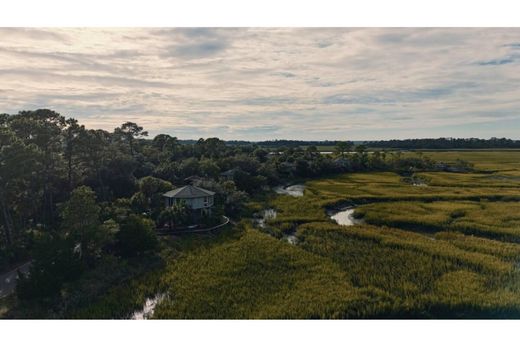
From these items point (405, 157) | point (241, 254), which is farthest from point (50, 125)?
point (405, 157)

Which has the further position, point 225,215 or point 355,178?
point 355,178

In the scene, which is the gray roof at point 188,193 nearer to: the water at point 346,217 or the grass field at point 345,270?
the grass field at point 345,270

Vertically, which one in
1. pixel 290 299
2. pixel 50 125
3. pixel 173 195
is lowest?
pixel 290 299

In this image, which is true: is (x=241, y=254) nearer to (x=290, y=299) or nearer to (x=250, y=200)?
(x=290, y=299)

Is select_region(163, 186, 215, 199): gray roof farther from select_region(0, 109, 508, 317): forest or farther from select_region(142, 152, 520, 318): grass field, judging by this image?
select_region(142, 152, 520, 318): grass field

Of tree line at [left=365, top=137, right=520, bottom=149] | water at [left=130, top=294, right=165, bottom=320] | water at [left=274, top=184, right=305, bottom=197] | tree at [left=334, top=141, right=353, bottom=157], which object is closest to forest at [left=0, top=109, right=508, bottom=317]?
water at [left=130, top=294, right=165, bottom=320]

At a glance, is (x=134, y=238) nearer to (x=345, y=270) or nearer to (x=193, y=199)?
(x=193, y=199)
